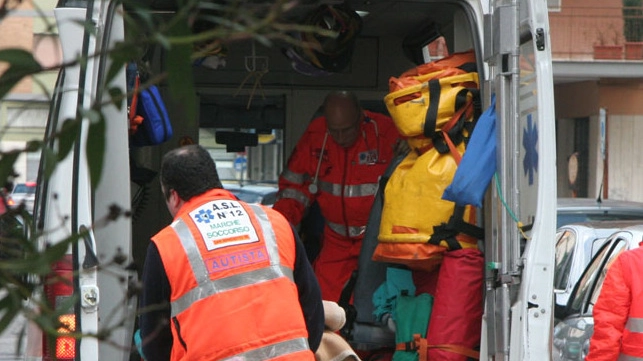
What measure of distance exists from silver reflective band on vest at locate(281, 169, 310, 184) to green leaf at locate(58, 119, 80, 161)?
18.3 feet

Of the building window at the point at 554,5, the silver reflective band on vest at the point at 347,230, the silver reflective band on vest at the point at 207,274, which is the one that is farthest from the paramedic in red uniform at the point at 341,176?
the building window at the point at 554,5

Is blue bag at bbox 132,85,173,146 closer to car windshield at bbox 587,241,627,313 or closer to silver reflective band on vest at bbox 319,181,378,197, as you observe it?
silver reflective band on vest at bbox 319,181,378,197

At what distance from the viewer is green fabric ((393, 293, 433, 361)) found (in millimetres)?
5438

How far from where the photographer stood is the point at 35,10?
5.24 ft

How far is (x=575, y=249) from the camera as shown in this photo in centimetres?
978

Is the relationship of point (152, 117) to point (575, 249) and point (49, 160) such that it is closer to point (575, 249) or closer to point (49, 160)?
point (49, 160)

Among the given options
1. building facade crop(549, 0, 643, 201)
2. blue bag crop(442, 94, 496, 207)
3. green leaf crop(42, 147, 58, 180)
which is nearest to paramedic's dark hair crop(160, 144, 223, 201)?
blue bag crop(442, 94, 496, 207)

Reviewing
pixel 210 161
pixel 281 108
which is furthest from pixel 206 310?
pixel 281 108

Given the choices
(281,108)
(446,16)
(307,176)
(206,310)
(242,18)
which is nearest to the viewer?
(242,18)

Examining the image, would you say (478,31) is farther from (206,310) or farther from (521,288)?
(206,310)

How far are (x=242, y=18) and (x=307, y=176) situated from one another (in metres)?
5.62

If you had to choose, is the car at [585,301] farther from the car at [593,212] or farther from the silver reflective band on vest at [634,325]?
the car at [593,212]

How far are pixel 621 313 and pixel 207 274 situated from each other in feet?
10.2

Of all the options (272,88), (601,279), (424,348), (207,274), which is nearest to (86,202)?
(207,274)
